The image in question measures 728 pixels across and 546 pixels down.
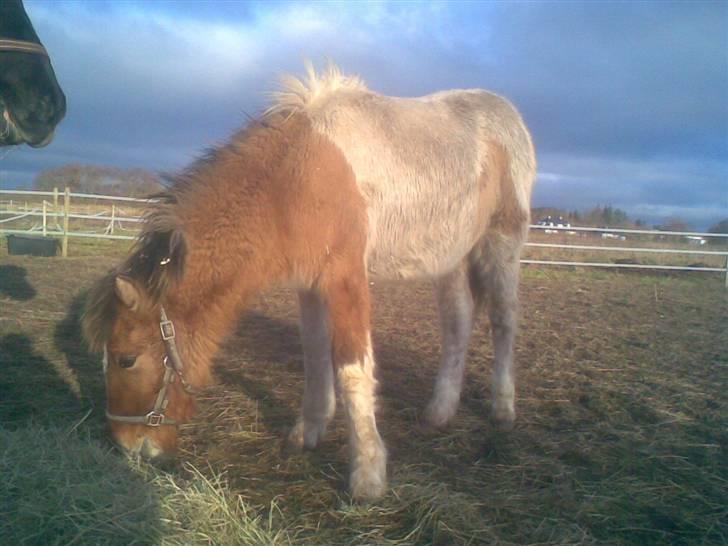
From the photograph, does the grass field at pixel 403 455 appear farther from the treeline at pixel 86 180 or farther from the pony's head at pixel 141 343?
the treeline at pixel 86 180

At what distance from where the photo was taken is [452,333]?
212 inches

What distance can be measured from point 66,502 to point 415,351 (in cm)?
480

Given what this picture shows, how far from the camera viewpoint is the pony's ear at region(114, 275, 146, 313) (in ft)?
10.7

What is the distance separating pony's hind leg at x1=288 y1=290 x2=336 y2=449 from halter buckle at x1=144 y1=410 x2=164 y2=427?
42.7 inches

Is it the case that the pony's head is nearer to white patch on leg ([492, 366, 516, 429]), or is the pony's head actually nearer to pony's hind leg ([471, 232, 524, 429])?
white patch on leg ([492, 366, 516, 429])

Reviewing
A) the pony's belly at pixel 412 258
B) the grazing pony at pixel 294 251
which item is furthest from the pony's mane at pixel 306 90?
the pony's belly at pixel 412 258

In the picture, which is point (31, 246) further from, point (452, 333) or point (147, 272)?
point (147, 272)

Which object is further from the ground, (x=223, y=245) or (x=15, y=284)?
(x=223, y=245)

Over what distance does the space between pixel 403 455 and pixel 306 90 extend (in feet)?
9.13

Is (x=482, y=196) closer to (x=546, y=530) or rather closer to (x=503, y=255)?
(x=503, y=255)

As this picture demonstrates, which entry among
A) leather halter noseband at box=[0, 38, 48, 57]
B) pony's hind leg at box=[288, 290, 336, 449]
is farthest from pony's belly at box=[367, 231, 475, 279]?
leather halter noseband at box=[0, 38, 48, 57]

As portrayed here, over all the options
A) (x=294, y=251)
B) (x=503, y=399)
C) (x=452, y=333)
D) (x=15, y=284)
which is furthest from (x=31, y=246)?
(x=503, y=399)

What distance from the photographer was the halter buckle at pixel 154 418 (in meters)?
3.61

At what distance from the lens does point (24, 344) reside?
6691 millimetres
